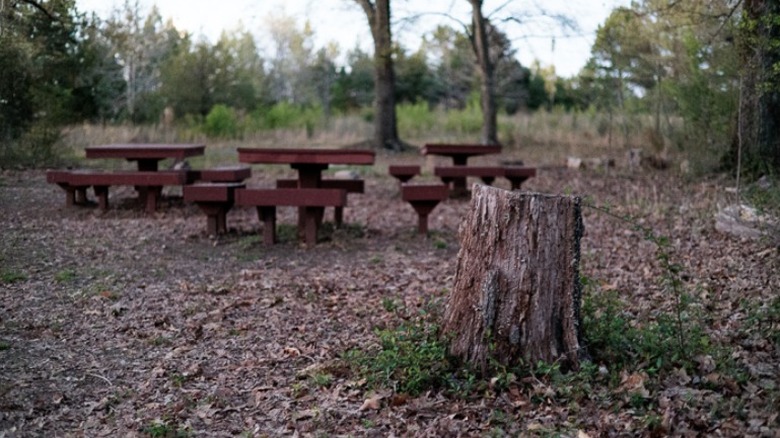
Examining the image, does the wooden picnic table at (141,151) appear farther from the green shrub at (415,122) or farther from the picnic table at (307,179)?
the green shrub at (415,122)

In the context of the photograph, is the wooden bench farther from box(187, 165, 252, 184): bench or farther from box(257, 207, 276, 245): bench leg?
box(257, 207, 276, 245): bench leg

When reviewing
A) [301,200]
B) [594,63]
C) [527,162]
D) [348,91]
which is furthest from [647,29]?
[348,91]

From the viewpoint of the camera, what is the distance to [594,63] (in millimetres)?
16469

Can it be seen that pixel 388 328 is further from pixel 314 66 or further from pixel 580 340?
pixel 314 66

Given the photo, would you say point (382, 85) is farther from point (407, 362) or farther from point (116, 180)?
point (407, 362)

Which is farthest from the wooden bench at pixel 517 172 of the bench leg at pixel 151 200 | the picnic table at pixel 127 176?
the bench leg at pixel 151 200

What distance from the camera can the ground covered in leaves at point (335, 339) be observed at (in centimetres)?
408

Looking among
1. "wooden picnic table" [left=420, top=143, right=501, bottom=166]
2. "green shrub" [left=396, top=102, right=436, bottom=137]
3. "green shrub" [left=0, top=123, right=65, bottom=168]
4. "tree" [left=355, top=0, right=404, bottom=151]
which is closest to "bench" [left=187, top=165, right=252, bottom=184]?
"green shrub" [left=0, top=123, right=65, bottom=168]

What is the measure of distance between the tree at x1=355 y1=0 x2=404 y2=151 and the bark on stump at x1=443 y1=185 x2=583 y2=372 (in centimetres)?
1560

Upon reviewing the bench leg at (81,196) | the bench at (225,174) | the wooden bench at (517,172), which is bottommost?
the bench leg at (81,196)

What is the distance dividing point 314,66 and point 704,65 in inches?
1096

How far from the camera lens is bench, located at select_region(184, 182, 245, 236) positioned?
27.9ft

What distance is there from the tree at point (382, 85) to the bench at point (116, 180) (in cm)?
1019

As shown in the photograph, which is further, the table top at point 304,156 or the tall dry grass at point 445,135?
the tall dry grass at point 445,135
